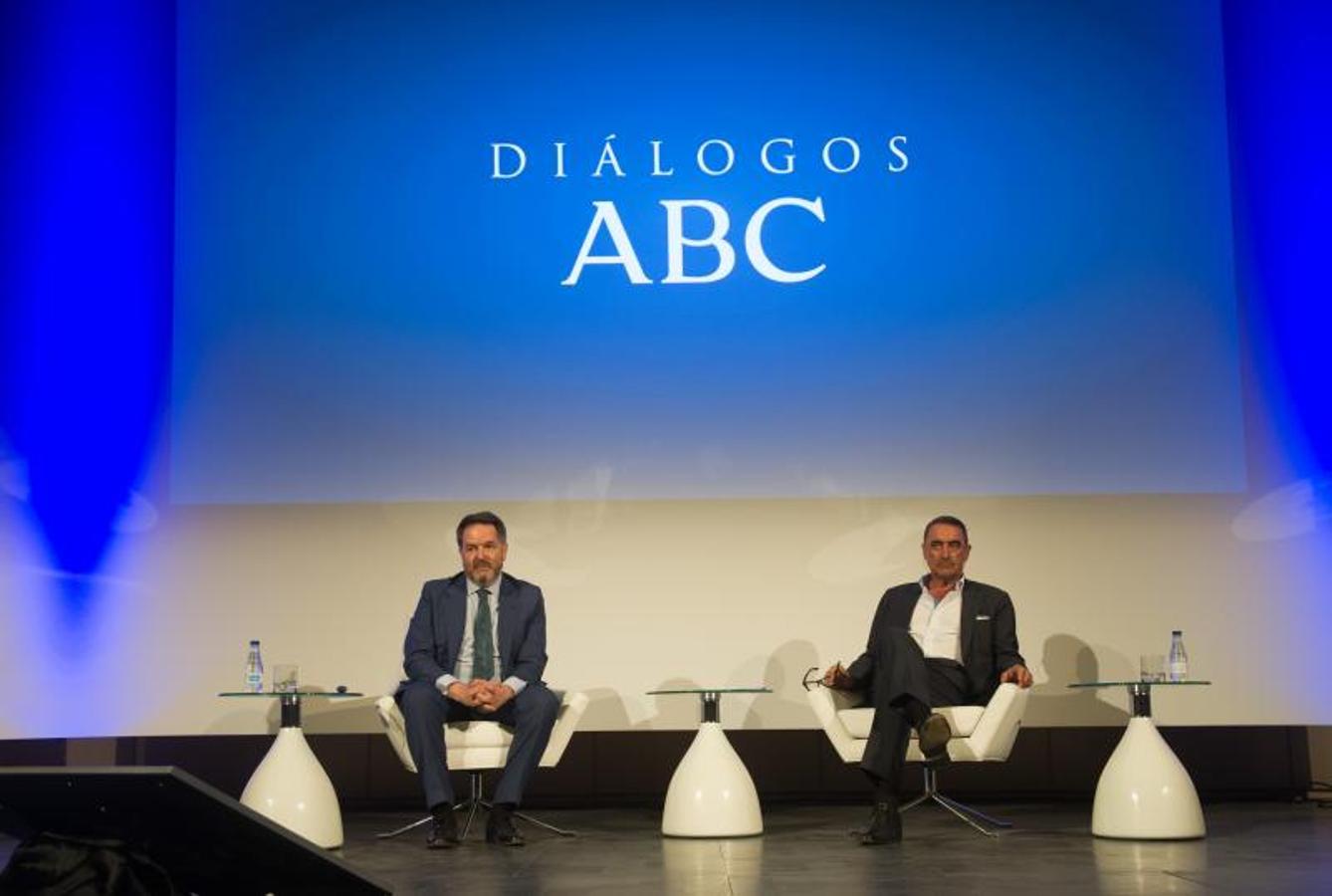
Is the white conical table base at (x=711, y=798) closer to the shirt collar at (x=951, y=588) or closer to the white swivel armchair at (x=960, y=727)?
the white swivel armchair at (x=960, y=727)

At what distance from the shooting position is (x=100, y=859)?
2.59 metres

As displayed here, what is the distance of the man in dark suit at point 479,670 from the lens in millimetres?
5070

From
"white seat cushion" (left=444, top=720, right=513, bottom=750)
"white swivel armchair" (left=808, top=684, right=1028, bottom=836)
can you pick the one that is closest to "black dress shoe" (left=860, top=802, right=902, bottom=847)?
"white swivel armchair" (left=808, top=684, right=1028, bottom=836)

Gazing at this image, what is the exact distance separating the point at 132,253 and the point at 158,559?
121 cm

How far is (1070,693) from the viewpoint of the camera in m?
6.15

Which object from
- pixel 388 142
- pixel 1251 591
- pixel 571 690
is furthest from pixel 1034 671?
pixel 388 142

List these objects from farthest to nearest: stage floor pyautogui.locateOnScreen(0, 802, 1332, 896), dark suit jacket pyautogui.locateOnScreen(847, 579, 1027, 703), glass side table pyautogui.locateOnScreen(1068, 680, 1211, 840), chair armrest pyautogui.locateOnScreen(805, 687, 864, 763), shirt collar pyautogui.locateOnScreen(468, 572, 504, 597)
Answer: shirt collar pyautogui.locateOnScreen(468, 572, 504, 597), dark suit jacket pyautogui.locateOnScreen(847, 579, 1027, 703), chair armrest pyautogui.locateOnScreen(805, 687, 864, 763), glass side table pyautogui.locateOnScreen(1068, 680, 1211, 840), stage floor pyautogui.locateOnScreen(0, 802, 1332, 896)

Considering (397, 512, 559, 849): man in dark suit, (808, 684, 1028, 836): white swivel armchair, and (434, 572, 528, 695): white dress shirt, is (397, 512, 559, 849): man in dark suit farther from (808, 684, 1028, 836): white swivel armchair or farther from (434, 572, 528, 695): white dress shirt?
(808, 684, 1028, 836): white swivel armchair

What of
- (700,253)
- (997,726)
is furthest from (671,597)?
(997,726)

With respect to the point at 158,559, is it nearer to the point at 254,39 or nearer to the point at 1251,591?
the point at 254,39

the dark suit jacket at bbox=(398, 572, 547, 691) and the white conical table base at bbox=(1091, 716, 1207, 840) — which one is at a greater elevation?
the dark suit jacket at bbox=(398, 572, 547, 691)

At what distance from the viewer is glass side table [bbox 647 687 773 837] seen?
5.17 meters

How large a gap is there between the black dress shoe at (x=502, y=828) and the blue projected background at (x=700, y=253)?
1.51m

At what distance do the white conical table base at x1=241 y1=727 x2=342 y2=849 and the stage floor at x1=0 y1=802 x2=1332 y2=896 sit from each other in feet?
0.35
